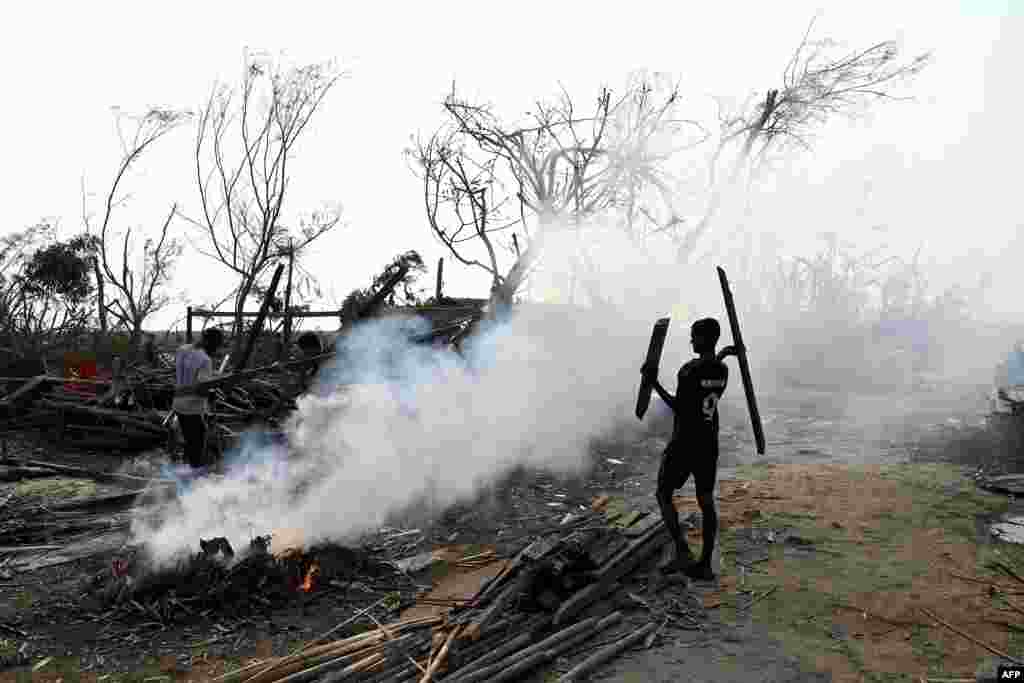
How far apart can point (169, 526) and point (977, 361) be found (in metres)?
41.6

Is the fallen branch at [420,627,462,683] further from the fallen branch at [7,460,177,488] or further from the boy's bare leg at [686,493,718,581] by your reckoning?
the fallen branch at [7,460,177,488]

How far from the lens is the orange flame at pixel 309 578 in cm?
535

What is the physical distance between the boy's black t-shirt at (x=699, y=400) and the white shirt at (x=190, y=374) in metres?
5.40

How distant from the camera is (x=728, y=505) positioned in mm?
7469

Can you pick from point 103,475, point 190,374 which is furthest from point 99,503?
point 190,374

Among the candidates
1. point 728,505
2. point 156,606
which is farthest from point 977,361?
point 156,606

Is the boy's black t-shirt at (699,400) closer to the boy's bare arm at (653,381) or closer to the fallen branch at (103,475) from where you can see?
the boy's bare arm at (653,381)

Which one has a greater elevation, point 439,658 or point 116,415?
point 116,415

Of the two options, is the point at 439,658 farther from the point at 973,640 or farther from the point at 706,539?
the point at 973,640

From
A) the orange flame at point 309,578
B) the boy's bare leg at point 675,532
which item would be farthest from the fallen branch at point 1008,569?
the orange flame at point 309,578

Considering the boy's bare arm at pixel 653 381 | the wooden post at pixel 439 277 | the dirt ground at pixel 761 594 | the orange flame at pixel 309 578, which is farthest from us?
the wooden post at pixel 439 277

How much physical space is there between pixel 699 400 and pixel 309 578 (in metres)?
3.45

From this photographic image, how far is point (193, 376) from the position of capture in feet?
25.1

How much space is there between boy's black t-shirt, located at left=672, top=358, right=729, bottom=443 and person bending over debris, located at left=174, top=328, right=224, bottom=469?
17.4 ft
